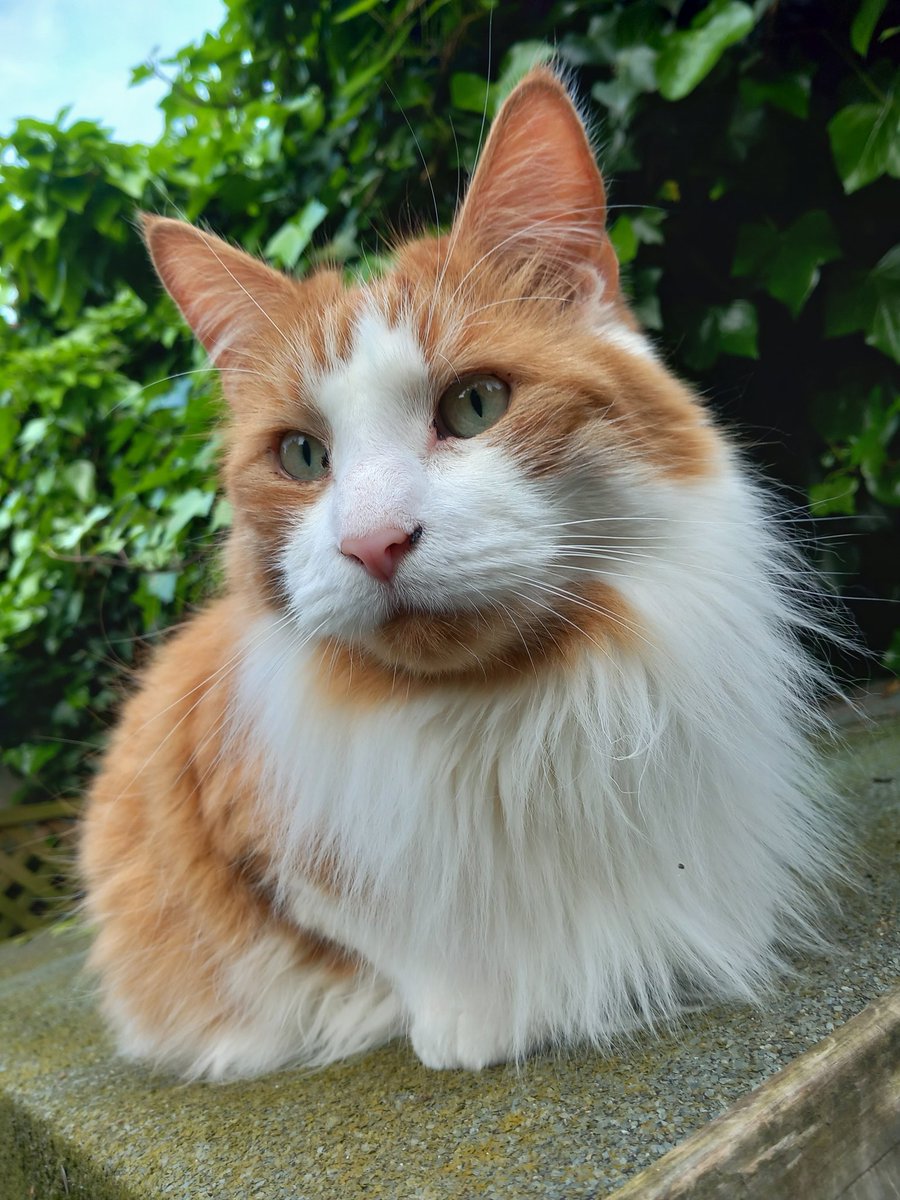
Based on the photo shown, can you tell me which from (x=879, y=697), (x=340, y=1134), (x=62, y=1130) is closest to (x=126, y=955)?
(x=62, y=1130)

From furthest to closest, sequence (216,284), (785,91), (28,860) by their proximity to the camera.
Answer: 1. (28,860)
2. (785,91)
3. (216,284)

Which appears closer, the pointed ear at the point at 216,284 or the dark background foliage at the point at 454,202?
the pointed ear at the point at 216,284

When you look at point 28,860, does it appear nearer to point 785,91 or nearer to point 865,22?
point 785,91

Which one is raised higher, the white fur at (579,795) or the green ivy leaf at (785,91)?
the green ivy leaf at (785,91)

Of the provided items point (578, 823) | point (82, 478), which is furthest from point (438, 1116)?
point (82, 478)

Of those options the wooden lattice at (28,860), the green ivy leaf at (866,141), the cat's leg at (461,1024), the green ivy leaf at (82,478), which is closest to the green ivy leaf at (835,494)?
the green ivy leaf at (866,141)

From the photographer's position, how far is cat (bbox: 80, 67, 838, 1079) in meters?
0.88

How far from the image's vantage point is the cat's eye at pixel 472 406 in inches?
36.2

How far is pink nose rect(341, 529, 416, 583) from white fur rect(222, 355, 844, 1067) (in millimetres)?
47

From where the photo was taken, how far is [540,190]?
3.43 feet

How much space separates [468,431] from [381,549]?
0.63 ft

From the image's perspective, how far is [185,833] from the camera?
3.92ft

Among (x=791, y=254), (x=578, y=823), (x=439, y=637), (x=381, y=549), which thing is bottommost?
(x=578, y=823)

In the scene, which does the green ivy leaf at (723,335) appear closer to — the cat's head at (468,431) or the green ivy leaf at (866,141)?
the green ivy leaf at (866,141)
